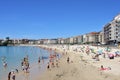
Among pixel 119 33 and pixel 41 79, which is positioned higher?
pixel 119 33

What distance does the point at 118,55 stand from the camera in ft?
155

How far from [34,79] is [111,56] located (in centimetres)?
2059

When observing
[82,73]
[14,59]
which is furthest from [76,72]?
[14,59]

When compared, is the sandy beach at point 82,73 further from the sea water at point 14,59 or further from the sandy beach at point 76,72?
the sea water at point 14,59

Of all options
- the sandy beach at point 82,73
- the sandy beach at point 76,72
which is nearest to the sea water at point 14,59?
the sandy beach at point 76,72

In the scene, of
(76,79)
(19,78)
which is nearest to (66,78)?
(76,79)

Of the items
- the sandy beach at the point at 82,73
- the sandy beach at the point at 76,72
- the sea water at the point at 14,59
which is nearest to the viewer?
the sandy beach at the point at 82,73

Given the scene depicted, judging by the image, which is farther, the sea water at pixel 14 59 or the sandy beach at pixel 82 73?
the sea water at pixel 14 59

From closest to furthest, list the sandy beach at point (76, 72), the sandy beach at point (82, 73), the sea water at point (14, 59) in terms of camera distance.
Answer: the sandy beach at point (82, 73)
the sandy beach at point (76, 72)
the sea water at point (14, 59)

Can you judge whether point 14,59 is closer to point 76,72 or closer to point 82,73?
point 76,72

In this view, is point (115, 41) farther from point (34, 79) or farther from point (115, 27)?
point (34, 79)

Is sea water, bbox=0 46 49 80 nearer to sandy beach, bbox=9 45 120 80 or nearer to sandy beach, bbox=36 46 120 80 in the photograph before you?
sandy beach, bbox=9 45 120 80

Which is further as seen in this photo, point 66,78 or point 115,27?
point 115,27

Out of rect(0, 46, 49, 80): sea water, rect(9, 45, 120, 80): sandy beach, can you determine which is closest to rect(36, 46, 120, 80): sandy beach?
rect(9, 45, 120, 80): sandy beach
